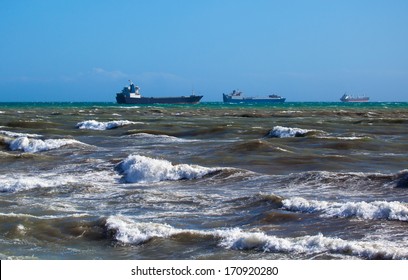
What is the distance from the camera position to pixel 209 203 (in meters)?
14.0

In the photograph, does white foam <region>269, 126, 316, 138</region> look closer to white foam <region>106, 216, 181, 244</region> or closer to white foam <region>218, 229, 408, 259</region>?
white foam <region>106, 216, 181, 244</region>

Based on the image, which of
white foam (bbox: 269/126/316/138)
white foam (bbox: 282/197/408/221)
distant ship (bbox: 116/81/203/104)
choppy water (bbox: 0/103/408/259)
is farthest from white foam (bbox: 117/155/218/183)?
distant ship (bbox: 116/81/203/104)

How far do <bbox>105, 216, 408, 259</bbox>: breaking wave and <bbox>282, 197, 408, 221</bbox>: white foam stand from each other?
1688 millimetres

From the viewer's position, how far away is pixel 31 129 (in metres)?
39.2

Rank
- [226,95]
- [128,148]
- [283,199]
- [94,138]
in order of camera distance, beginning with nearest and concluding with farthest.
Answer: [283,199] < [128,148] < [94,138] < [226,95]

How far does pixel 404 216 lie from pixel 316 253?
276 centimetres

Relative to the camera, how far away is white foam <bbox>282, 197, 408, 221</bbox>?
1164 cm

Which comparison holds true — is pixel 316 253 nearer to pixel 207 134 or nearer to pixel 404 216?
pixel 404 216

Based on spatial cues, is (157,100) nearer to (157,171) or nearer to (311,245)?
(157,171)

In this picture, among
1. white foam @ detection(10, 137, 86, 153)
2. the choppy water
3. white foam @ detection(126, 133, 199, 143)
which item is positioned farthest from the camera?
white foam @ detection(126, 133, 199, 143)

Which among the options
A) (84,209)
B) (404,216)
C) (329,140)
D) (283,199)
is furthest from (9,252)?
(329,140)

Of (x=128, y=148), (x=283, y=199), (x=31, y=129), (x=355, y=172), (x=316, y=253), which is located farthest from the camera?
(x=31, y=129)

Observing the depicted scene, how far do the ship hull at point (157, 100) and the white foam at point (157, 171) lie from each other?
11917 centimetres

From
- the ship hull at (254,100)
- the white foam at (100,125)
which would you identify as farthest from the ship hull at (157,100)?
the white foam at (100,125)
